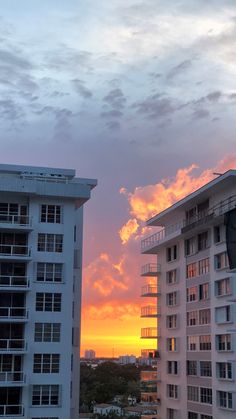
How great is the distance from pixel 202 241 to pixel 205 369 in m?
10.0

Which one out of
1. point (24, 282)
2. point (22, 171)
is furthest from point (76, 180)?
point (24, 282)

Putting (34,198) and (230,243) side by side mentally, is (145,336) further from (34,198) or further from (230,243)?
(34,198)

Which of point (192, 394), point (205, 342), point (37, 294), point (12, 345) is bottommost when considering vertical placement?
point (192, 394)

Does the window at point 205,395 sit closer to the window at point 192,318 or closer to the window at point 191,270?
the window at point 192,318

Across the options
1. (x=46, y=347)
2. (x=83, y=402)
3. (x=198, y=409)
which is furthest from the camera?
(x=83, y=402)

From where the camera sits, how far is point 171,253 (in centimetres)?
5653

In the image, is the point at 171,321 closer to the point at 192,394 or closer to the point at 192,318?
the point at 192,318

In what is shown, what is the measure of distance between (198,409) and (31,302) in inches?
672

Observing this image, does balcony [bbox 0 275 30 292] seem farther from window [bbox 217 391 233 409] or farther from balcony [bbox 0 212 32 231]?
window [bbox 217 391 233 409]

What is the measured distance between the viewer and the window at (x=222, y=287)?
146 ft

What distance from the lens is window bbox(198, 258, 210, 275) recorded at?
4804 centimetres

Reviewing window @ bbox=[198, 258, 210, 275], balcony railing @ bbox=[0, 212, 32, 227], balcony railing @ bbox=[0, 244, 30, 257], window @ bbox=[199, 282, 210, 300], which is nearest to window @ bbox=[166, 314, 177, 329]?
window @ bbox=[199, 282, 210, 300]

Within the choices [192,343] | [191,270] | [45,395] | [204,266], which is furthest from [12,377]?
[191,270]

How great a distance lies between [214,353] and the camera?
45.8 meters
